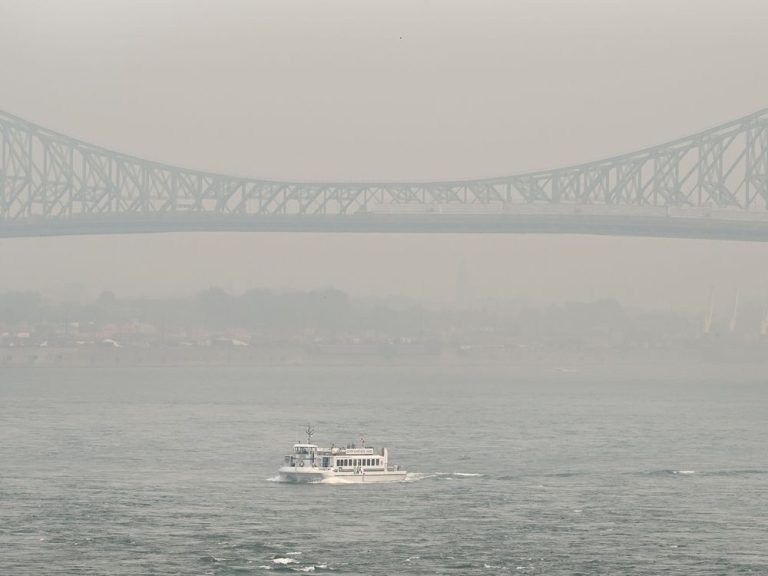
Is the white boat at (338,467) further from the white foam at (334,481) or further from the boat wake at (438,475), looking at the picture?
the boat wake at (438,475)

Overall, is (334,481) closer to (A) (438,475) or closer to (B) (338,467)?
(B) (338,467)

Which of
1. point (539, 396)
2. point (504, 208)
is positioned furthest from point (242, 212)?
point (539, 396)

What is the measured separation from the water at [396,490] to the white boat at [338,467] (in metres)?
0.86

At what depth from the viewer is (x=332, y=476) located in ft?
197

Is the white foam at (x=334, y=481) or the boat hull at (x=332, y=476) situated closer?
the boat hull at (x=332, y=476)

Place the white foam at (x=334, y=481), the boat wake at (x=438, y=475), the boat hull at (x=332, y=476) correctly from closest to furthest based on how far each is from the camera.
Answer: the boat hull at (x=332, y=476), the white foam at (x=334, y=481), the boat wake at (x=438, y=475)

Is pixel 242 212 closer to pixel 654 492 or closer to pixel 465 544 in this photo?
pixel 654 492

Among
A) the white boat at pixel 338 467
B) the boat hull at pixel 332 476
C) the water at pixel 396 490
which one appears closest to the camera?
the water at pixel 396 490

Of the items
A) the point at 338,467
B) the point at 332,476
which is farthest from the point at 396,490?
the point at 338,467

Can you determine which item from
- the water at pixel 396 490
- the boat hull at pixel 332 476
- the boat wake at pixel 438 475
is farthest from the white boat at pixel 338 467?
the water at pixel 396 490

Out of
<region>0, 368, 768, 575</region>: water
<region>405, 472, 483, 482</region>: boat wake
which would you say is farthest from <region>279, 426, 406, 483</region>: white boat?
<region>0, 368, 768, 575</region>: water

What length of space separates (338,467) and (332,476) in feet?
1.37

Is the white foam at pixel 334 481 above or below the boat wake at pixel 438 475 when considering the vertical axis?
below

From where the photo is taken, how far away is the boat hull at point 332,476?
59156mm
